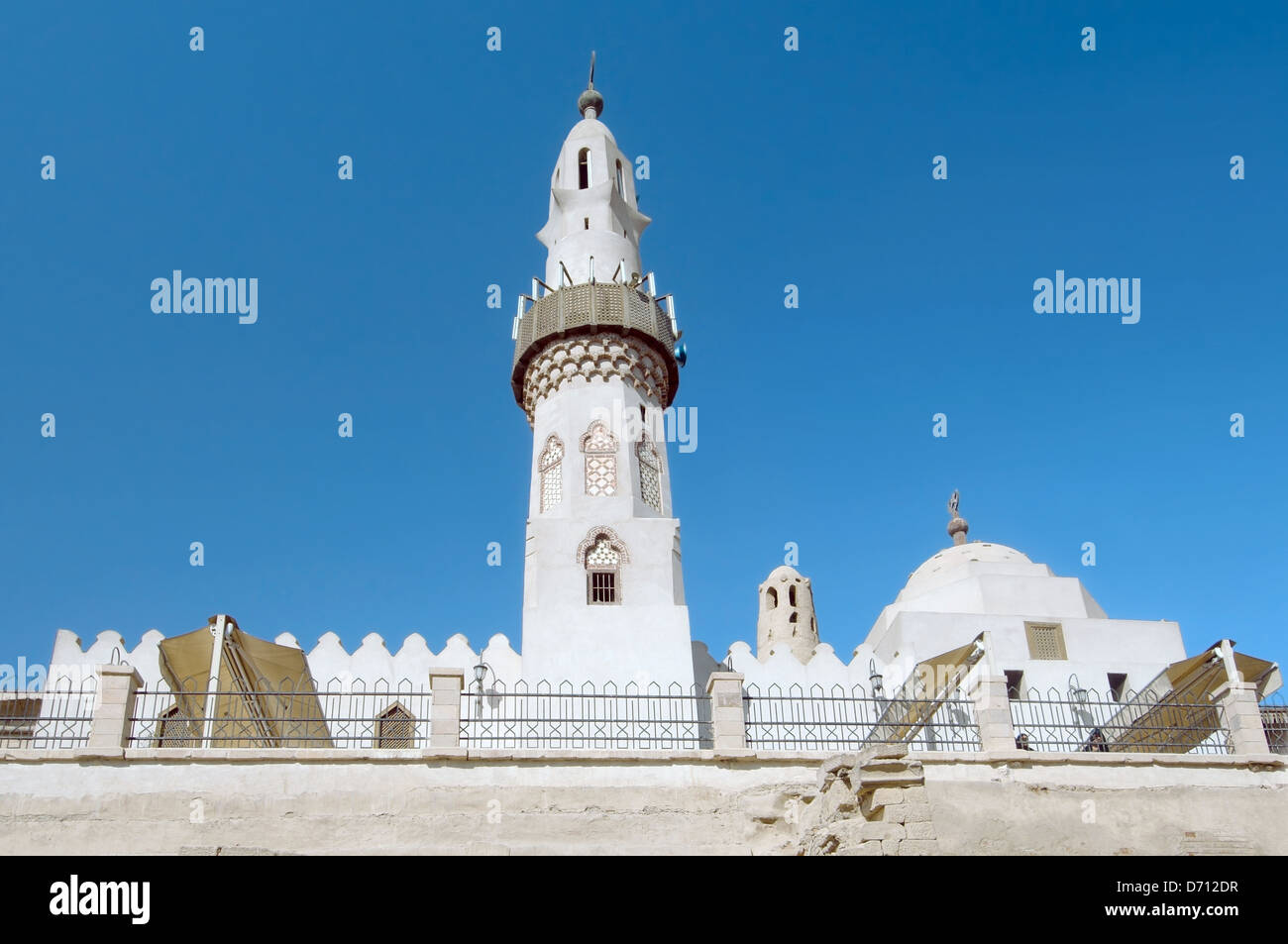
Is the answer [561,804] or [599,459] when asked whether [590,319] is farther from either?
[561,804]

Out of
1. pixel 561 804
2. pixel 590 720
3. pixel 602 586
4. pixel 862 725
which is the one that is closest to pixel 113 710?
pixel 561 804

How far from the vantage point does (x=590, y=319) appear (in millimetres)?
19938

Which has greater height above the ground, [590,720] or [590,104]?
[590,104]

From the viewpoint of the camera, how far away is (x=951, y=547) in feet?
75.7

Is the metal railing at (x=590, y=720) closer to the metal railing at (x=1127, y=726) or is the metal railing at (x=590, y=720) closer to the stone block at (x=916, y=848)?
the stone block at (x=916, y=848)

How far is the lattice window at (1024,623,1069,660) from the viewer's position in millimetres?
18789

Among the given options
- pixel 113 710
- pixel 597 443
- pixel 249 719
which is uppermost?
pixel 597 443

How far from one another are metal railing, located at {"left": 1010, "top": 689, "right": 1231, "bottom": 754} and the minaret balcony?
864cm

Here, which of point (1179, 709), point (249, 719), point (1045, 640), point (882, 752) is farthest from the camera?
point (1045, 640)

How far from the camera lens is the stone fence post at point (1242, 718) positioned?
1415 cm

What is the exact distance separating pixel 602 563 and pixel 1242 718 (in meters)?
8.90

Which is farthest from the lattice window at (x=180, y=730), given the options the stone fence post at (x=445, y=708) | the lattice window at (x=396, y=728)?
the lattice window at (x=396, y=728)

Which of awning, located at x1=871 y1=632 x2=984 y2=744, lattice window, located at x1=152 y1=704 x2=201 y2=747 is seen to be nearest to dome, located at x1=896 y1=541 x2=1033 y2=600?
awning, located at x1=871 y1=632 x2=984 y2=744
